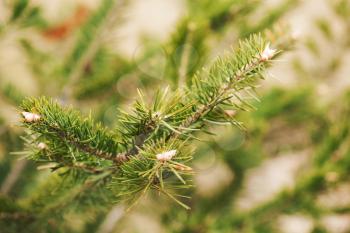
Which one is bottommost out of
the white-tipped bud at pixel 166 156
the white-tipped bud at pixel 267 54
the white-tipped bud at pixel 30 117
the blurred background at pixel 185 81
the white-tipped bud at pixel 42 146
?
the white-tipped bud at pixel 166 156

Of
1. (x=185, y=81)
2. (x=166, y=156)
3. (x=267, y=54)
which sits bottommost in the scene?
(x=166, y=156)

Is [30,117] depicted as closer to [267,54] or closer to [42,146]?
[42,146]

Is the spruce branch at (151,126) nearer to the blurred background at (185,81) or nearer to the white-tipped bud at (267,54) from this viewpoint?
the white-tipped bud at (267,54)

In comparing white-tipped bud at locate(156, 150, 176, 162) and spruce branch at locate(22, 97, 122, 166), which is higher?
spruce branch at locate(22, 97, 122, 166)

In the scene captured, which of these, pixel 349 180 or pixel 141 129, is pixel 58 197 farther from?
pixel 349 180

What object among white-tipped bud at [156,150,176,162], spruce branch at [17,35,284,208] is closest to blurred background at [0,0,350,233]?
spruce branch at [17,35,284,208]

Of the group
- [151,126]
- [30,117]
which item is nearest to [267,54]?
[151,126]

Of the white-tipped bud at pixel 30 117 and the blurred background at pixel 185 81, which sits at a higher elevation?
the blurred background at pixel 185 81

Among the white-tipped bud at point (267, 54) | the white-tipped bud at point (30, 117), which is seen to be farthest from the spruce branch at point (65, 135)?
the white-tipped bud at point (267, 54)

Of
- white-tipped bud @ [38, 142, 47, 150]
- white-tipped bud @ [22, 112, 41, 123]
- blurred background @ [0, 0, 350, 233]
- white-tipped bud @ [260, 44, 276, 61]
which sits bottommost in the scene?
white-tipped bud @ [22, 112, 41, 123]

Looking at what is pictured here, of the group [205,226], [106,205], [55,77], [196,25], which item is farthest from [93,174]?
[55,77]

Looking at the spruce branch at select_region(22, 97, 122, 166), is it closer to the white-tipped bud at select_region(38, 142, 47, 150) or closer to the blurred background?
the white-tipped bud at select_region(38, 142, 47, 150)
